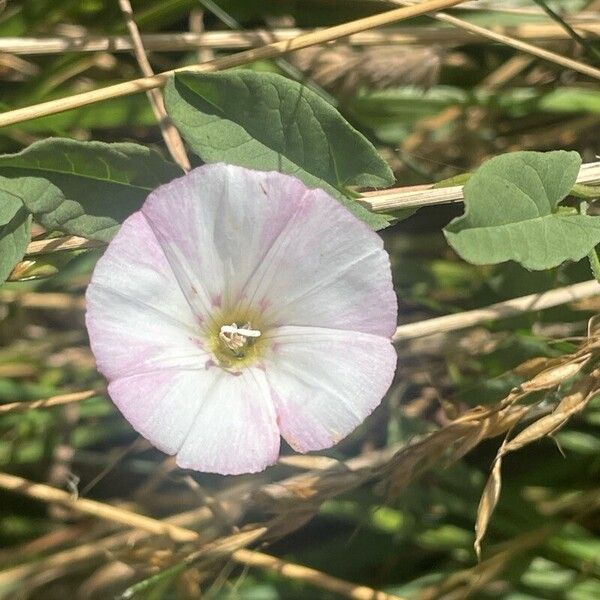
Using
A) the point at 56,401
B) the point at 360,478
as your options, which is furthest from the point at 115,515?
the point at 360,478

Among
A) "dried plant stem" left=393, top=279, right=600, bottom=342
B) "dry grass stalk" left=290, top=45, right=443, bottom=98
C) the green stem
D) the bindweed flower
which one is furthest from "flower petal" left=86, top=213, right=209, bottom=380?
"dry grass stalk" left=290, top=45, right=443, bottom=98

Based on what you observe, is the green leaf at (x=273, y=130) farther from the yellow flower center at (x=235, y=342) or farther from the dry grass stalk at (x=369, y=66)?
the dry grass stalk at (x=369, y=66)

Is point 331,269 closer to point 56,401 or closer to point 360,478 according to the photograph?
point 360,478

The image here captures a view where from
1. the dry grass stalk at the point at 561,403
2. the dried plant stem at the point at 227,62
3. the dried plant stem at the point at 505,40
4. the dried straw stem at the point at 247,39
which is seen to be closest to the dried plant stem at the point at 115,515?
the dry grass stalk at the point at 561,403

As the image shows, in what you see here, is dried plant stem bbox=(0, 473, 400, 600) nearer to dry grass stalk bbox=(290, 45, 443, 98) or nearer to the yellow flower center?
the yellow flower center

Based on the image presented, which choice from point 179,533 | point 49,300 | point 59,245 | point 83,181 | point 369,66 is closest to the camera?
point 83,181
